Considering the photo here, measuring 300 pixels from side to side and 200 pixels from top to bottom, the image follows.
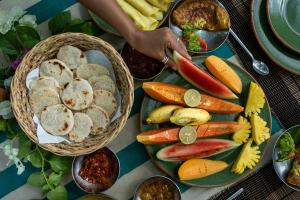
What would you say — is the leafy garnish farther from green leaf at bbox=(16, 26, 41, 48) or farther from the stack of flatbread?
green leaf at bbox=(16, 26, 41, 48)

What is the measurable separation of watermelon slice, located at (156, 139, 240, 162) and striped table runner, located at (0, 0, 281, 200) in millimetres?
114

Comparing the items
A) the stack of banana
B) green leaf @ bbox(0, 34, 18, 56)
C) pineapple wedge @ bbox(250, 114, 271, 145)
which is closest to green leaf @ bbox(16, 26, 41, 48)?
green leaf @ bbox(0, 34, 18, 56)

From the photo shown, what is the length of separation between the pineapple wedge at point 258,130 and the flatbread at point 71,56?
76 centimetres

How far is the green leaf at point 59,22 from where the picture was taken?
73.4 inches

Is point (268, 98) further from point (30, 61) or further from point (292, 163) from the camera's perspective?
point (30, 61)

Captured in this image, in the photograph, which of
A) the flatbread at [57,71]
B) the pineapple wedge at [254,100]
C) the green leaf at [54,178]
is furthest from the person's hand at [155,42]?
the green leaf at [54,178]

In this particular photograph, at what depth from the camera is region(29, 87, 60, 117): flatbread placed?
1763 millimetres

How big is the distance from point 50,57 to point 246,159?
0.93 meters

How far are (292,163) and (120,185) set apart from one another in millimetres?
760

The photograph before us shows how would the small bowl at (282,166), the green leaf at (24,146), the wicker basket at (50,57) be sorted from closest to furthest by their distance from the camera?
the wicker basket at (50,57)
the green leaf at (24,146)
the small bowl at (282,166)

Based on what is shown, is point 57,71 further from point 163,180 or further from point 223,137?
point 223,137

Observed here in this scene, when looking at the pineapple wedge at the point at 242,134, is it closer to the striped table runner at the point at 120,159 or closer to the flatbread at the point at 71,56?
the striped table runner at the point at 120,159

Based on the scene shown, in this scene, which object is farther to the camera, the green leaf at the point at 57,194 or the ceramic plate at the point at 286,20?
the ceramic plate at the point at 286,20

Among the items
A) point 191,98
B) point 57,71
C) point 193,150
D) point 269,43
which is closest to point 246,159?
point 193,150
